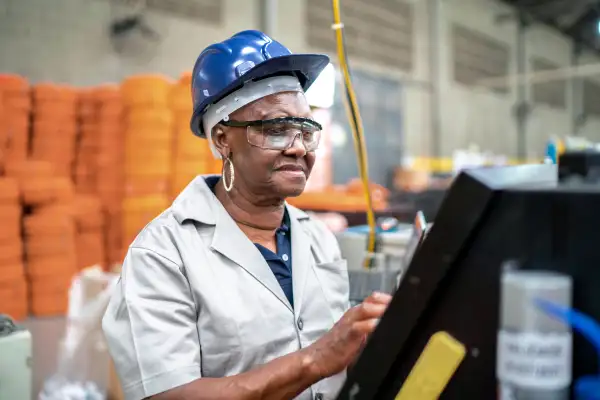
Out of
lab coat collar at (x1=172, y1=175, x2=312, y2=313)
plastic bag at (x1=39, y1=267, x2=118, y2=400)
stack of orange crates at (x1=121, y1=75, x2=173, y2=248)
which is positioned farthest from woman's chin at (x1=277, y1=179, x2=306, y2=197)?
stack of orange crates at (x1=121, y1=75, x2=173, y2=248)

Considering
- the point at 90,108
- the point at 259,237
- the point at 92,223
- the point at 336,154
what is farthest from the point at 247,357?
the point at 336,154

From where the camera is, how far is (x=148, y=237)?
1.15 m

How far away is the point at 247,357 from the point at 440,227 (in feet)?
2.17

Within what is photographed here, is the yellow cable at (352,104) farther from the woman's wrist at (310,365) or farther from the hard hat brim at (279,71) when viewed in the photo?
the woman's wrist at (310,365)

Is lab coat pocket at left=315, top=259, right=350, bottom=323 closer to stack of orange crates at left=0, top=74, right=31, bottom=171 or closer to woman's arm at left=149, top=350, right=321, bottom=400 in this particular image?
woman's arm at left=149, top=350, right=321, bottom=400

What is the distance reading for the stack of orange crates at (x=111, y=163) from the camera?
3.92 m

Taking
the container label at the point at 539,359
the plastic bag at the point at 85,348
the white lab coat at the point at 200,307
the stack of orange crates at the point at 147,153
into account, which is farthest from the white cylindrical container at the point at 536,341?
the stack of orange crates at the point at 147,153

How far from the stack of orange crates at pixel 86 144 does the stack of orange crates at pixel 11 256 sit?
0.59 meters

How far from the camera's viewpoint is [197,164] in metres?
3.43

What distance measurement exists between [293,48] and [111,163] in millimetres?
4120

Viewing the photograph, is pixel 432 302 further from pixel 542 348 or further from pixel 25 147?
pixel 25 147

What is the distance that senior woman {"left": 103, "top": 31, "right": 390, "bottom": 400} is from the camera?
1006 mm

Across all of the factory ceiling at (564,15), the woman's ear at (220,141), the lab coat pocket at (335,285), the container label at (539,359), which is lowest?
the lab coat pocket at (335,285)

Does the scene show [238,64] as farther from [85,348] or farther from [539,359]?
[85,348]
